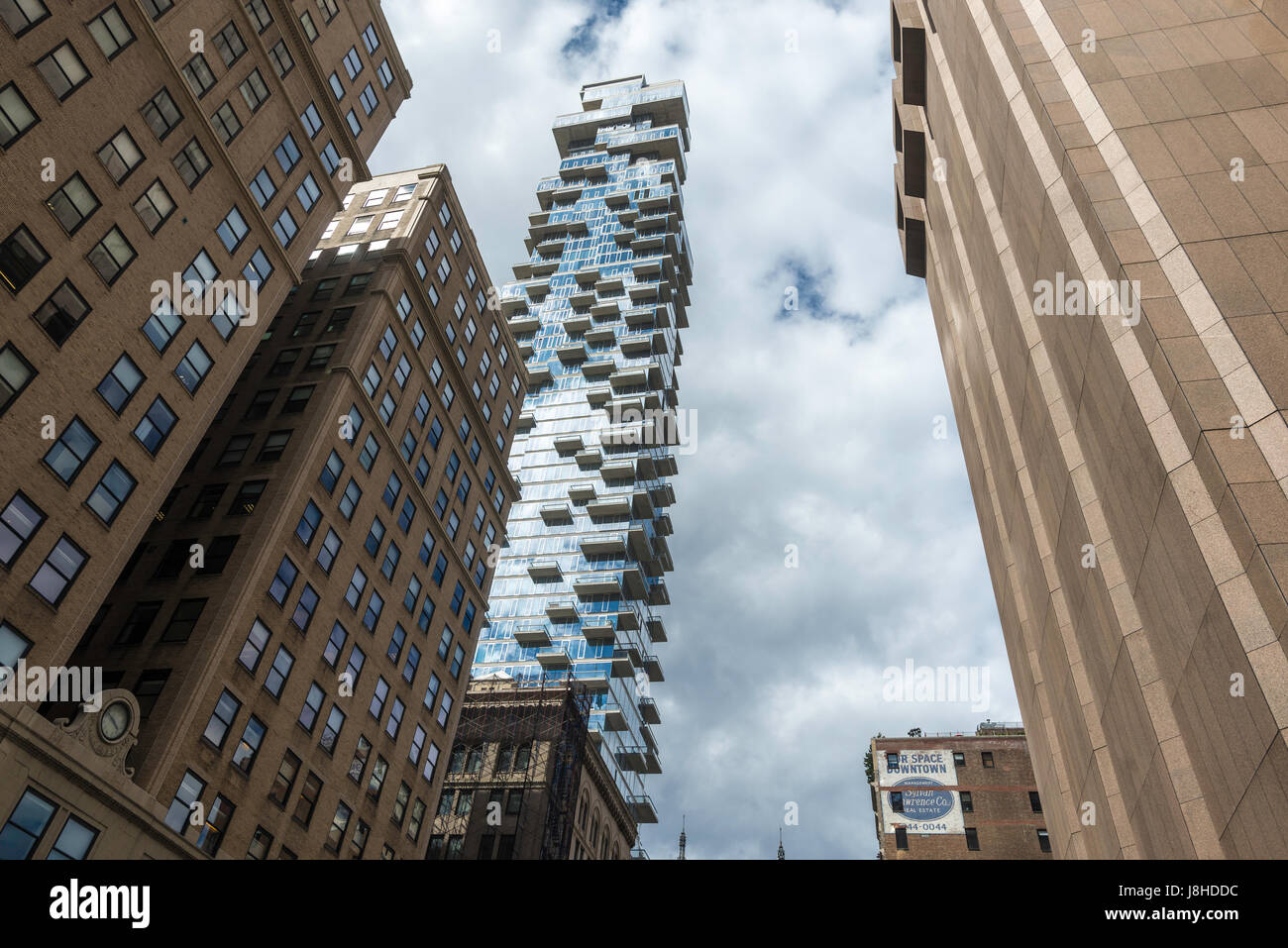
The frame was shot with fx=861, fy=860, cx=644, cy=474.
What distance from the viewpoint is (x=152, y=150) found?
31250 mm

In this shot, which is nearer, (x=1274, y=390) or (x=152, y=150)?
(x=1274, y=390)

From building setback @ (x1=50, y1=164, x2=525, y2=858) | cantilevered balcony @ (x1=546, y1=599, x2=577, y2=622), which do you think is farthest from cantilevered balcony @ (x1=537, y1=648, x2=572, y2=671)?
building setback @ (x1=50, y1=164, x2=525, y2=858)

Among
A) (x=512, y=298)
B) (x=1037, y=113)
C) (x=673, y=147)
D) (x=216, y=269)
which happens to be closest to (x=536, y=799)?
(x=216, y=269)

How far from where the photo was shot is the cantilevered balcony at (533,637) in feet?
285

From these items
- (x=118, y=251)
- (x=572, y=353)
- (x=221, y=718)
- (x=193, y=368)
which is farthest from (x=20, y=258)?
(x=572, y=353)

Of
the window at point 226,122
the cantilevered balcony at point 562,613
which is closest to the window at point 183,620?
the window at point 226,122

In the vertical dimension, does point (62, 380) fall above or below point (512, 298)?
below

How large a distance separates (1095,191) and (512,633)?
258 ft

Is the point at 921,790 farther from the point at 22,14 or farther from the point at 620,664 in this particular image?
the point at 22,14

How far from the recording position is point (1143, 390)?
45.6ft

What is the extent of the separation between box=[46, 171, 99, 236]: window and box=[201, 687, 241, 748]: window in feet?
56.3

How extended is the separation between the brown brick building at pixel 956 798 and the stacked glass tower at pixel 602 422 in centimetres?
2434
